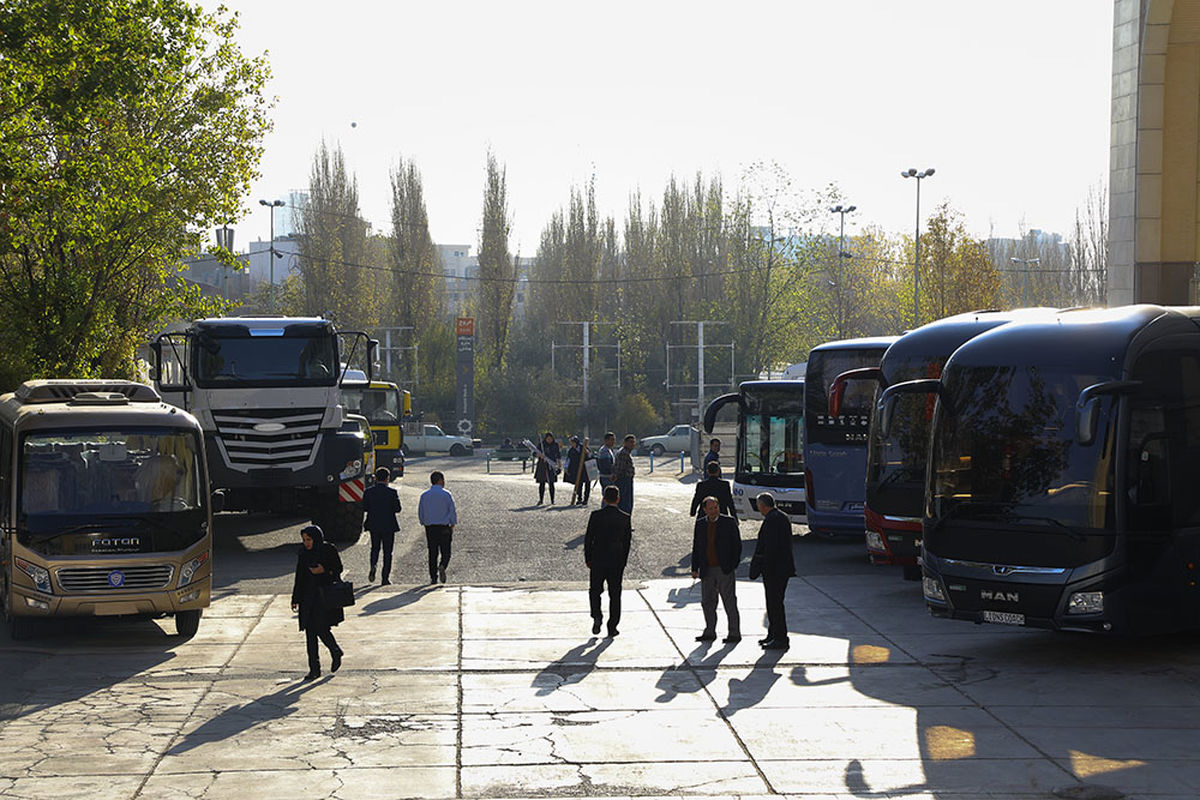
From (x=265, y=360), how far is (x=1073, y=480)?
14.9 meters

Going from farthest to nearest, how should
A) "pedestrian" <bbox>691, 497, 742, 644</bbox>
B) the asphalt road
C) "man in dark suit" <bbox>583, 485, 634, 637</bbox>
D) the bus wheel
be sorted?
the asphalt road → the bus wheel → "man in dark suit" <bbox>583, 485, 634, 637</bbox> → "pedestrian" <bbox>691, 497, 742, 644</bbox>

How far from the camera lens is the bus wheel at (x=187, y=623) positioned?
16.1m

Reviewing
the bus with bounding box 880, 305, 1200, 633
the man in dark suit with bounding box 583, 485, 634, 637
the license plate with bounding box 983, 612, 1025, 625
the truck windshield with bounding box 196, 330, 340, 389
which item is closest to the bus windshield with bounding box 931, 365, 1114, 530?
the bus with bounding box 880, 305, 1200, 633

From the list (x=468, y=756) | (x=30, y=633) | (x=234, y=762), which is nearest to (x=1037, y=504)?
(x=468, y=756)

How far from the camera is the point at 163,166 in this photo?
89.5 ft

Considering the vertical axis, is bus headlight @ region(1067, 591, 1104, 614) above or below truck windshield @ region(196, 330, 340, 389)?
below

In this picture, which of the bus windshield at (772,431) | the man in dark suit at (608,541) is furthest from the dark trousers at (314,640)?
the bus windshield at (772,431)

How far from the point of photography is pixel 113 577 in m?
15.5

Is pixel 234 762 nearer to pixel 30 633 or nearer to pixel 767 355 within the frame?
pixel 30 633

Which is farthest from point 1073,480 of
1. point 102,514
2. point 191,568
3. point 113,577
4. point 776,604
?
point 102,514

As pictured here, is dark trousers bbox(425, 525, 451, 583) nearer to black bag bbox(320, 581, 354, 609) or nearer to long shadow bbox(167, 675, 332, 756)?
black bag bbox(320, 581, 354, 609)

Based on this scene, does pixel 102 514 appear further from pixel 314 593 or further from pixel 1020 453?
pixel 1020 453

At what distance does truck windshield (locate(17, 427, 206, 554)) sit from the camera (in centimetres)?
1553

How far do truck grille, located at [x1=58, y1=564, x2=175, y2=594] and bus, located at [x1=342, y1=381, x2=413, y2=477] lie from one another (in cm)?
2472
